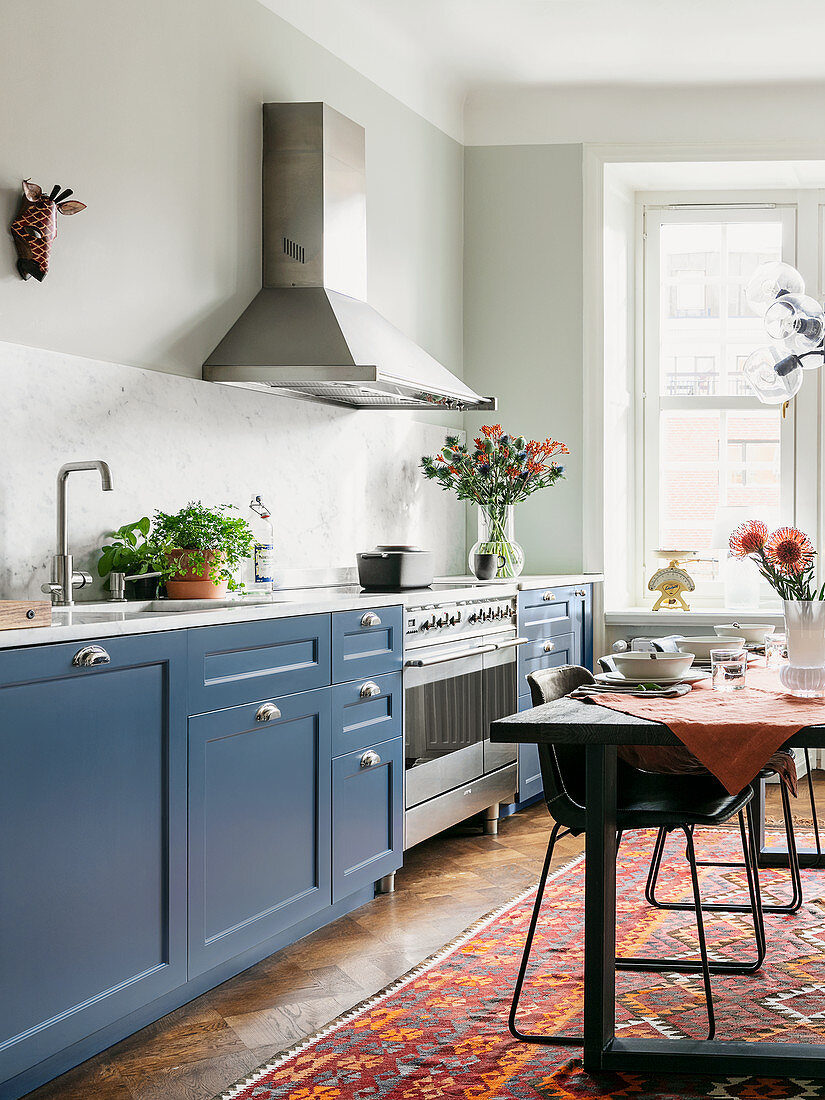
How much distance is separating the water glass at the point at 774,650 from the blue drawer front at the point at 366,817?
3.96 feet

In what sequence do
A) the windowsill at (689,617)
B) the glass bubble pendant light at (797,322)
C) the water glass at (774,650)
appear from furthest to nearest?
the windowsill at (689,617)
the glass bubble pendant light at (797,322)
the water glass at (774,650)

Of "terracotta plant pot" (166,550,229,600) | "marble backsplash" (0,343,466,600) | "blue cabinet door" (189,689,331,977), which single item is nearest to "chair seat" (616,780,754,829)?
"blue cabinet door" (189,689,331,977)

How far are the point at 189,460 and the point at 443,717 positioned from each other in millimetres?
1251

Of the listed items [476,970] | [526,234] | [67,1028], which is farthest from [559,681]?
[526,234]

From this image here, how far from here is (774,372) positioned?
3.89m

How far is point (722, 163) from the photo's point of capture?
239 inches

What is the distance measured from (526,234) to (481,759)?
9.14 ft

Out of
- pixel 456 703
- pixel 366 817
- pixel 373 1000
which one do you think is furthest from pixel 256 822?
pixel 456 703

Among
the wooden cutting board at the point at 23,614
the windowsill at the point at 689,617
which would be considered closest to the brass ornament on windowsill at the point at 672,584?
the windowsill at the point at 689,617

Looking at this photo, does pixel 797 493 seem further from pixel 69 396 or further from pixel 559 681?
pixel 69 396

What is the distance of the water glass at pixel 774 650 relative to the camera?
10.8 feet

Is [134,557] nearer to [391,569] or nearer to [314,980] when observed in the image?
[391,569]

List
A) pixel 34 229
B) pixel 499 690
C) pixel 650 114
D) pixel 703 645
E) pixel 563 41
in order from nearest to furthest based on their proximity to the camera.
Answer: pixel 34 229, pixel 703 645, pixel 499 690, pixel 563 41, pixel 650 114

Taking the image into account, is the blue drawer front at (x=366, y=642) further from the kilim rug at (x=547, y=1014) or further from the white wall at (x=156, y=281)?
the kilim rug at (x=547, y=1014)
